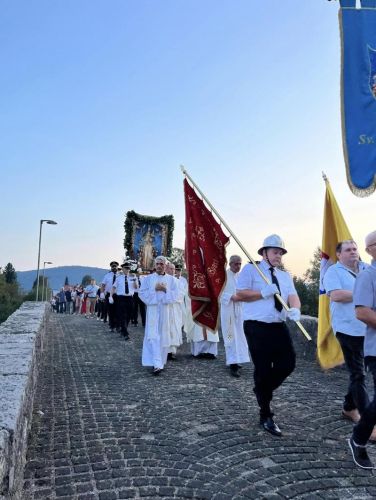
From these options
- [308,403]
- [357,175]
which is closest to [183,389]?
[308,403]

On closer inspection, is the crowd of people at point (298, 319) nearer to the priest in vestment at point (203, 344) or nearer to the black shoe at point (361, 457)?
the black shoe at point (361, 457)

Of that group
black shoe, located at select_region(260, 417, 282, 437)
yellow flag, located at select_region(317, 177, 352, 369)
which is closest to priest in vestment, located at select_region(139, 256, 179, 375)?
yellow flag, located at select_region(317, 177, 352, 369)

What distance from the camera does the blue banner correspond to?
628 centimetres

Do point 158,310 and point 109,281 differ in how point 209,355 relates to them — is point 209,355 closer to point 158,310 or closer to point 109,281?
point 158,310

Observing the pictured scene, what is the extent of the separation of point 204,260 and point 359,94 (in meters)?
3.20

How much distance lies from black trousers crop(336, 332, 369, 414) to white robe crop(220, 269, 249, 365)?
127 inches

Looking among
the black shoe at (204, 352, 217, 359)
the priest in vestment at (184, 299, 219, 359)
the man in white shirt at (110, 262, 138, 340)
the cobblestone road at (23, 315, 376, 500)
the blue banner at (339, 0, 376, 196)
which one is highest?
the blue banner at (339, 0, 376, 196)

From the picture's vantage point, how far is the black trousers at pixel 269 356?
4527mm

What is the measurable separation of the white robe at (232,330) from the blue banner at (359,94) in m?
2.77

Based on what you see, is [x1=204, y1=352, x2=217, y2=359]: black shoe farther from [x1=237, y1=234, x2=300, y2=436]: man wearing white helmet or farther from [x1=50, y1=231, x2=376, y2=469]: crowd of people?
[x1=237, y1=234, x2=300, y2=436]: man wearing white helmet

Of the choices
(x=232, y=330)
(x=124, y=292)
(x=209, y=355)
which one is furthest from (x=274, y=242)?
(x=124, y=292)

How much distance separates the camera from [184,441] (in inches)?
165

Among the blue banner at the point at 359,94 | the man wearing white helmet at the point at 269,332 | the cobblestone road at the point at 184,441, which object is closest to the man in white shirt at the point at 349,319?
the man wearing white helmet at the point at 269,332

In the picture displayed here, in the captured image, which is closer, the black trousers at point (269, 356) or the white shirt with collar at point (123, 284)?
the black trousers at point (269, 356)
